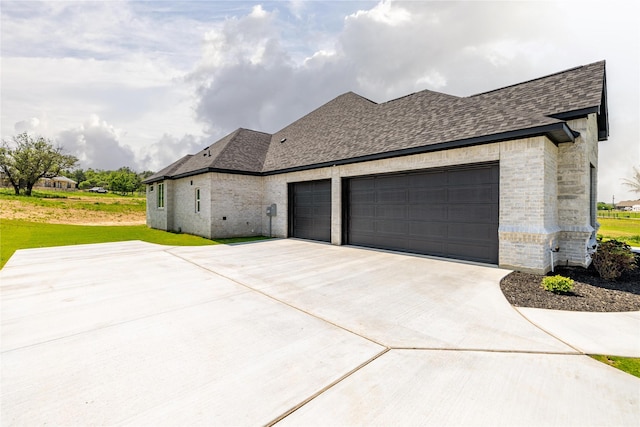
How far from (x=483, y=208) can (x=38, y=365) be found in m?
10.2

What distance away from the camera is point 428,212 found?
9.83m

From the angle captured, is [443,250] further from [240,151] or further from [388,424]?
[240,151]

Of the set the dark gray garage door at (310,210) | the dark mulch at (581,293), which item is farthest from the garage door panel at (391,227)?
the dark mulch at (581,293)

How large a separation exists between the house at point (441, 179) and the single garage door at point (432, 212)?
4cm

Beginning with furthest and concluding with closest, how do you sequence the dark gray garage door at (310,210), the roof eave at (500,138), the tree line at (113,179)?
the tree line at (113,179)
the dark gray garage door at (310,210)
the roof eave at (500,138)

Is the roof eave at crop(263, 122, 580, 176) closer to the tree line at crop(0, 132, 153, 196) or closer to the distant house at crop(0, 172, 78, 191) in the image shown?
the tree line at crop(0, 132, 153, 196)

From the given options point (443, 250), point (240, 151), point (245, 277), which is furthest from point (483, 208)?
point (240, 151)

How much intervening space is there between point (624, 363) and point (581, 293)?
323cm

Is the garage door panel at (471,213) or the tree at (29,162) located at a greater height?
the tree at (29,162)

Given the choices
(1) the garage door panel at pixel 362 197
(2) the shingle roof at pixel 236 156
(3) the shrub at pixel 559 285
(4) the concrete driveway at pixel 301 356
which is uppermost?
(2) the shingle roof at pixel 236 156

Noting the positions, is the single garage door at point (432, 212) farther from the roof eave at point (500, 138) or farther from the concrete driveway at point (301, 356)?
the concrete driveway at point (301, 356)

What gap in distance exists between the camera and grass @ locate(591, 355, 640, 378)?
3148mm

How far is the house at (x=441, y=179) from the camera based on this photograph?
25.4 feet

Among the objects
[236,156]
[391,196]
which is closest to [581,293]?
[391,196]
